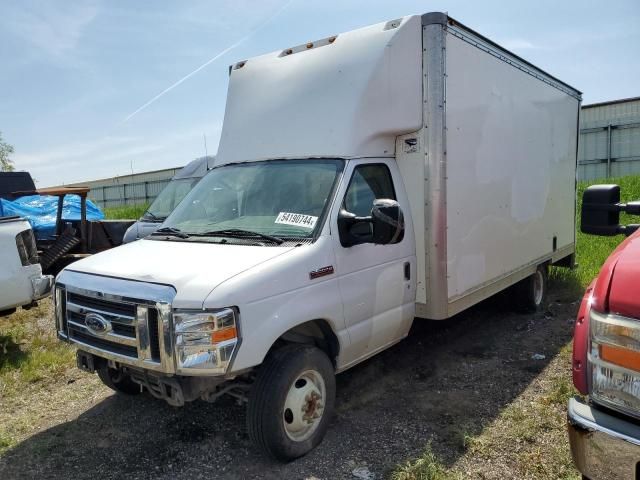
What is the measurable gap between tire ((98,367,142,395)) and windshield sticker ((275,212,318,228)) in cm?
177

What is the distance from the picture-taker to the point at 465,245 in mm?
4977

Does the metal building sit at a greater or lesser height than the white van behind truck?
greater

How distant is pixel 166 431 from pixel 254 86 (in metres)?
3.33

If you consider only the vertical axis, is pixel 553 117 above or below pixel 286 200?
above

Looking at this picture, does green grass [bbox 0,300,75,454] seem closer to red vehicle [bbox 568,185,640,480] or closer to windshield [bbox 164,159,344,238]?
windshield [bbox 164,159,344,238]

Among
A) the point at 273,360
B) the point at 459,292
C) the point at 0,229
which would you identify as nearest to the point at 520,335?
the point at 459,292

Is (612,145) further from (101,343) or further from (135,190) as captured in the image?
(135,190)

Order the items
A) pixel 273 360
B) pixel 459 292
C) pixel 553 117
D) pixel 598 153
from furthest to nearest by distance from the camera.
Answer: pixel 598 153 → pixel 553 117 → pixel 459 292 → pixel 273 360

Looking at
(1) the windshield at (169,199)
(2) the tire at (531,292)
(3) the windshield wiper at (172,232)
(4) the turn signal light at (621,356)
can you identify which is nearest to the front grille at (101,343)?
(3) the windshield wiper at (172,232)

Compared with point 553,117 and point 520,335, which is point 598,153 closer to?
point 553,117

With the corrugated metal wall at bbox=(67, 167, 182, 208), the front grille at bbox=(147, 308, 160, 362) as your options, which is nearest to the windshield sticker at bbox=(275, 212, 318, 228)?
the front grille at bbox=(147, 308, 160, 362)

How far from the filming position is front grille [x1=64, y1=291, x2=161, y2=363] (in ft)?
10.6

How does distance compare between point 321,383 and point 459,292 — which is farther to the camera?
point 459,292

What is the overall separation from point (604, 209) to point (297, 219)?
208 cm
